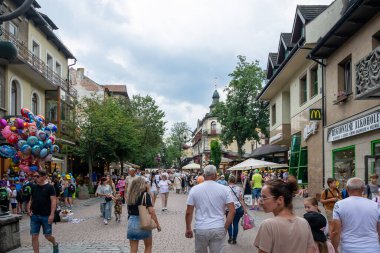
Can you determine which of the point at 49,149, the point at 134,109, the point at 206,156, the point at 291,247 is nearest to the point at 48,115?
the point at 49,149

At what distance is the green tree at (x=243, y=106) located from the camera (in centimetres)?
→ 4825

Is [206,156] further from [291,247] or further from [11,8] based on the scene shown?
[291,247]

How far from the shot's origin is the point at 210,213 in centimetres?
630

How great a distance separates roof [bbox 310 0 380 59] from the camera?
1379cm

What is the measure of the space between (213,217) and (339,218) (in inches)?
64.6

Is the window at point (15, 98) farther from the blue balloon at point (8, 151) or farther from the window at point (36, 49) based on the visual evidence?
the blue balloon at point (8, 151)

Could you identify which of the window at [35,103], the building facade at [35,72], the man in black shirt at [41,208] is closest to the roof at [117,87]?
the building facade at [35,72]

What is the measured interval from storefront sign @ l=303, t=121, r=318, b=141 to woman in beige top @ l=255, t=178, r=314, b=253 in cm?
1759

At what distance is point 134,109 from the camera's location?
171 feet

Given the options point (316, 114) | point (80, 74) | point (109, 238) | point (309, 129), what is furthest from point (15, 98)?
point (80, 74)

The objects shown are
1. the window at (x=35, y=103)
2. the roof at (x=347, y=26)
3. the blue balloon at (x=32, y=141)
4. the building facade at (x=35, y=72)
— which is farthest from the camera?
the window at (x=35, y=103)

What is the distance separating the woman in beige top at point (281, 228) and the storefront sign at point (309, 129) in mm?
17586

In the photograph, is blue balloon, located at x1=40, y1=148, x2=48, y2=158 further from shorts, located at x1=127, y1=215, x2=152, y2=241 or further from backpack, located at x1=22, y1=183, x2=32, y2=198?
shorts, located at x1=127, y1=215, x2=152, y2=241

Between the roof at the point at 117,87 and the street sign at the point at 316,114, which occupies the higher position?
the roof at the point at 117,87
